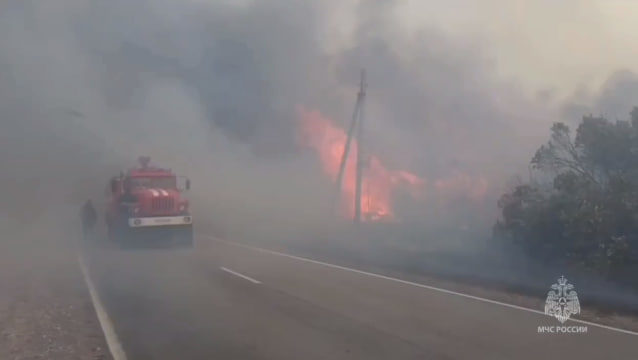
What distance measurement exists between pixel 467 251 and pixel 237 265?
25.2 ft

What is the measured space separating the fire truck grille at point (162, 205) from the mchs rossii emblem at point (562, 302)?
36.9ft

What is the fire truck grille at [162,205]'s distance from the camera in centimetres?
1894

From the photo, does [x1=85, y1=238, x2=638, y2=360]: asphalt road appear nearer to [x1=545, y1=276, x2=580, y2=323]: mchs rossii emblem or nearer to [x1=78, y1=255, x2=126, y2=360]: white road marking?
[x1=78, y1=255, x2=126, y2=360]: white road marking

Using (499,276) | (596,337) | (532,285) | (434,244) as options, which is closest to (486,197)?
(434,244)

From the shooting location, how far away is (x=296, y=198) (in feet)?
100

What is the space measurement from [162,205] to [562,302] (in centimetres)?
1222

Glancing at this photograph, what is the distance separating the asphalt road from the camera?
6.84 m

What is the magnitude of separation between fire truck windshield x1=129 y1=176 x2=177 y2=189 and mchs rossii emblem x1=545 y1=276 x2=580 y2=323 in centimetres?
1211

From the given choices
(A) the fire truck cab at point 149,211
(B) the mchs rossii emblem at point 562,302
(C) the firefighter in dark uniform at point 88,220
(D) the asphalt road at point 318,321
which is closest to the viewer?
(D) the asphalt road at point 318,321

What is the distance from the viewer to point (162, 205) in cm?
1902

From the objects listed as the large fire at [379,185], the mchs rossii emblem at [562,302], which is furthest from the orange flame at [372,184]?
the mchs rossii emblem at [562,302]

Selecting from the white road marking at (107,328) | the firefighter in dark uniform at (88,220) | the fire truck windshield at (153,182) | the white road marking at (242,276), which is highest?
the fire truck windshield at (153,182)

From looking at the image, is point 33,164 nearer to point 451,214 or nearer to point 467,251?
point 451,214

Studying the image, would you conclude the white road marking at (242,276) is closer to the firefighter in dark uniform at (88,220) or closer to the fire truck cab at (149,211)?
the fire truck cab at (149,211)
